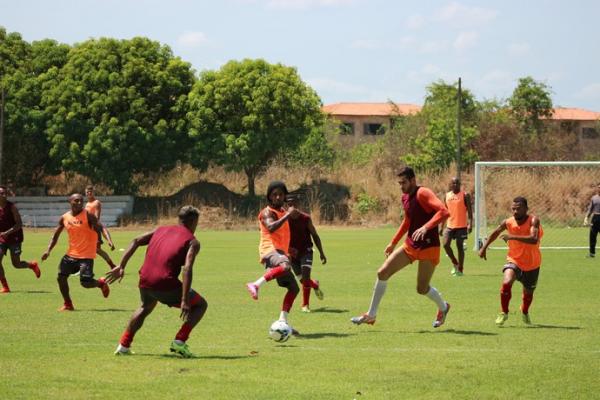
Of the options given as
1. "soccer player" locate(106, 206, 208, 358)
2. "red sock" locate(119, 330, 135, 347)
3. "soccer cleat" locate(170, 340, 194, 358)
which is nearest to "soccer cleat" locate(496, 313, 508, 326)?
"soccer player" locate(106, 206, 208, 358)

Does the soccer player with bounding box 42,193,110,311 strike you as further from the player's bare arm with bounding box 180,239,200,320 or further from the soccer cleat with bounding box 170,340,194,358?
the player's bare arm with bounding box 180,239,200,320

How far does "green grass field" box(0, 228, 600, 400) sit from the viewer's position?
9.27 m

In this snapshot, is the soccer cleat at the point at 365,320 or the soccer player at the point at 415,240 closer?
the soccer player at the point at 415,240

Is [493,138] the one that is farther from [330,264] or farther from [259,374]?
[259,374]

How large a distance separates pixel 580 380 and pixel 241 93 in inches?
1778

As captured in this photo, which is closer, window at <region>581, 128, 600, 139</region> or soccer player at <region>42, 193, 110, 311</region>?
soccer player at <region>42, 193, 110, 311</region>

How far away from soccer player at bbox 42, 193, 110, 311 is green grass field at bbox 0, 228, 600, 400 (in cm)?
47

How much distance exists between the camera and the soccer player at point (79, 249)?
16.4 m

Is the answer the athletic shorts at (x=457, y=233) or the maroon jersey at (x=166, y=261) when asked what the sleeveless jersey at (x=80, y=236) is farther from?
the athletic shorts at (x=457, y=233)

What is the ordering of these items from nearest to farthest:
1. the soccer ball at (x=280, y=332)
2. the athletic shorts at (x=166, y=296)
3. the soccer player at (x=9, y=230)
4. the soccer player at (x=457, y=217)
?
the athletic shorts at (x=166, y=296), the soccer ball at (x=280, y=332), the soccer player at (x=9, y=230), the soccer player at (x=457, y=217)

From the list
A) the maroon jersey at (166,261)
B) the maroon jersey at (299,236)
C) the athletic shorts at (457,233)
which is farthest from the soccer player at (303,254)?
the athletic shorts at (457,233)

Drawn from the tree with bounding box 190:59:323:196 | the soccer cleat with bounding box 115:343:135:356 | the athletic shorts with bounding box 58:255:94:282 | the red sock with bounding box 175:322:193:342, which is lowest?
the soccer cleat with bounding box 115:343:135:356

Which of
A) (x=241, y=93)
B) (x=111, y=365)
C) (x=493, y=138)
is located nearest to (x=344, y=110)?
(x=493, y=138)

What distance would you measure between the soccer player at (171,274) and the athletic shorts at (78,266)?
549cm
